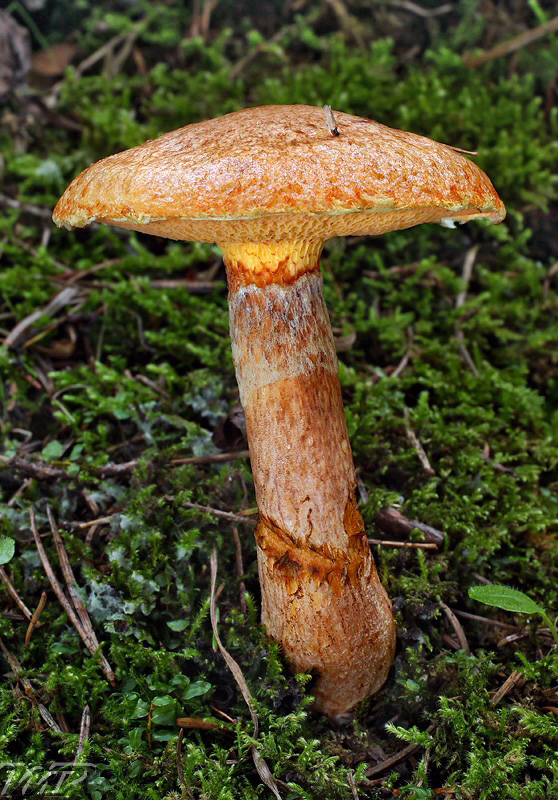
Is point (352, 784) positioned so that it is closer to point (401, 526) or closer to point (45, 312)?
point (401, 526)

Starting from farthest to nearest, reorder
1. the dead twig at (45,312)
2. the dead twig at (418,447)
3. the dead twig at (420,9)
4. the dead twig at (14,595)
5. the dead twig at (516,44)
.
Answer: the dead twig at (420,9)
the dead twig at (516,44)
the dead twig at (45,312)
the dead twig at (418,447)
the dead twig at (14,595)

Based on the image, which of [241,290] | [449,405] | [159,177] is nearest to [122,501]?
[241,290]

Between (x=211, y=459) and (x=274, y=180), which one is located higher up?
(x=274, y=180)

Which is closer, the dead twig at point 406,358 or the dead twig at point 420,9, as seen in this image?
the dead twig at point 406,358

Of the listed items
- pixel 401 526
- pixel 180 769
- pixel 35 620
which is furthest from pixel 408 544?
pixel 35 620

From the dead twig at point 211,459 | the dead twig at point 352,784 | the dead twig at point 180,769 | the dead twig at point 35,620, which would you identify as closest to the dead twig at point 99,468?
the dead twig at point 211,459

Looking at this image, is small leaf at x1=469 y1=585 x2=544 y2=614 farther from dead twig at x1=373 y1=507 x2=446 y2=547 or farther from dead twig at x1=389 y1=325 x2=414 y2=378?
dead twig at x1=389 y1=325 x2=414 y2=378

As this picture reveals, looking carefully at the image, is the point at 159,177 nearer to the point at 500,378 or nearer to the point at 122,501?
the point at 122,501

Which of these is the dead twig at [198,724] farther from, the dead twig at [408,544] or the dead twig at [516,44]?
the dead twig at [516,44]
